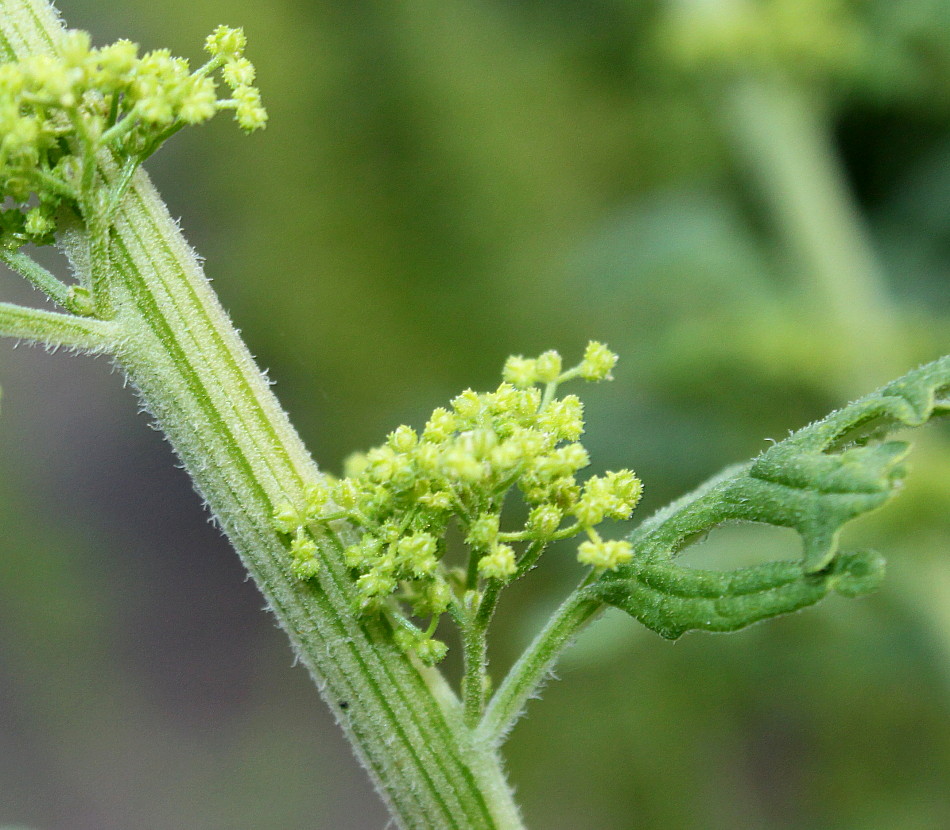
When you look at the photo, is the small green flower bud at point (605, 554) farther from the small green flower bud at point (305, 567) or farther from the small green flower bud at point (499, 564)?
the small green flower bud at point (305, 567)

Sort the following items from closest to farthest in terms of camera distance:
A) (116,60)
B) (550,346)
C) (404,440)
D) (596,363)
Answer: (116,60)
(404,440)
(596,363)
(550,346)

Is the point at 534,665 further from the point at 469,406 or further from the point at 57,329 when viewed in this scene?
the point at 57,329

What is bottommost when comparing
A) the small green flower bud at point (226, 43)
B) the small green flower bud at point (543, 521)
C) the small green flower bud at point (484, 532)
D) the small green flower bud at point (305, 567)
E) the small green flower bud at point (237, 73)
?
the small green flower bud at point (543, 521)

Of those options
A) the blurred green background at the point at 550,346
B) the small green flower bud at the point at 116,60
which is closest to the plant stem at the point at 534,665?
the small green flower bud at the point at 116,60

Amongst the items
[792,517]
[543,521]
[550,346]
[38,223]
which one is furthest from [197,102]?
[550,346]

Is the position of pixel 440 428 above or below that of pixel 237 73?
below

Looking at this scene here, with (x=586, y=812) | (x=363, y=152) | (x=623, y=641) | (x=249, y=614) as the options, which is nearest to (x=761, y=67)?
(x=623, y=641)

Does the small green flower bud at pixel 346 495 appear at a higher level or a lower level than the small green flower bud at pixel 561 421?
higher
